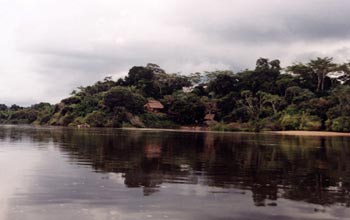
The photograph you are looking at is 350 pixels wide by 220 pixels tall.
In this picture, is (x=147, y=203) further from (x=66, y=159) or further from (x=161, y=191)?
(x=66, y=159)

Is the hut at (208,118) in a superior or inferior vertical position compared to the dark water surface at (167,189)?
superior

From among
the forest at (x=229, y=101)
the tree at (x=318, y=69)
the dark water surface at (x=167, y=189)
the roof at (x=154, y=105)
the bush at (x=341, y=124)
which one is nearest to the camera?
the dark water surface at (x=167, y=189)


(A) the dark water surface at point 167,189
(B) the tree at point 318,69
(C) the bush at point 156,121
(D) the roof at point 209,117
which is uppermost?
(B) the tree at point 318,69

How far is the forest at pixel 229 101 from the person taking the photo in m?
63.8

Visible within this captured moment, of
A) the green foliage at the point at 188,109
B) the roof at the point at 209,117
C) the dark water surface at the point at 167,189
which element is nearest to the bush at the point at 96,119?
the green foliage at the point at 188,109

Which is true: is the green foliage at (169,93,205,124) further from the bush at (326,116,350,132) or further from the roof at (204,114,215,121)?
the bush at (326,116,350,132)

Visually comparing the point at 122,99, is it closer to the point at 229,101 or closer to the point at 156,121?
the point at 156,121

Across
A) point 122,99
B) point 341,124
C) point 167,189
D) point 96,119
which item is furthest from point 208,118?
point 167,189

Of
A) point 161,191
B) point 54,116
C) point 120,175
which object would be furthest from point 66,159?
point 54,116

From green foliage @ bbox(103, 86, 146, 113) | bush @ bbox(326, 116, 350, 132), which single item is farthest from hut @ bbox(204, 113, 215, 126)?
bush @ bbox(326, 116, 350, 132)

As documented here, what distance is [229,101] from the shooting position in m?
A: 75.2

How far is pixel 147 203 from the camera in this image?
9008mm

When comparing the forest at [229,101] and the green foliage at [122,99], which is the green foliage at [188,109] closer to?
the forest at [229,101]

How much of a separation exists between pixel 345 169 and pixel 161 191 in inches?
371
